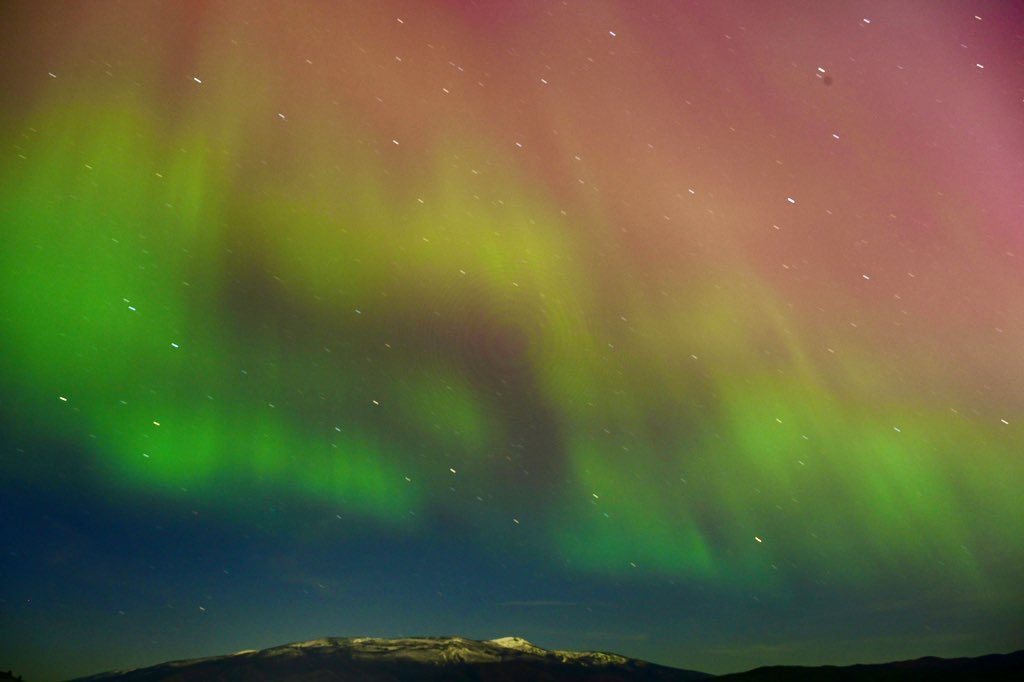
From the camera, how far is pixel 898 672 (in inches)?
7028

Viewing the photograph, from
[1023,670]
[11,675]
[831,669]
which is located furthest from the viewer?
[831,669]

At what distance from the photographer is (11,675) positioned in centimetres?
13462

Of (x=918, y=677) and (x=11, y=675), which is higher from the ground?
(x=11, y=675)

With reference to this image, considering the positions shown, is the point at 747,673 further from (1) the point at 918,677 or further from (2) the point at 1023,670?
(2) the point at 1023,670

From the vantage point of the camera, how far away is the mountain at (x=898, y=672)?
162 m

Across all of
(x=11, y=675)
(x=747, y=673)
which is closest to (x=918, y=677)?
(x=747, y=673)

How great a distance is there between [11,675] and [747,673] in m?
185

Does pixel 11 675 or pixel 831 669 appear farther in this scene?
pixel 831 669

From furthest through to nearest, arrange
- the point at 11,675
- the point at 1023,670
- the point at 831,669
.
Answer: the point at 831,669, the point at 1023,670, the point at 11,675

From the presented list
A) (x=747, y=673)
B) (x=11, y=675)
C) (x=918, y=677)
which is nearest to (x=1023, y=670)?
(x=918, y=677)

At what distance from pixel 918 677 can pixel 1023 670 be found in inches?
889

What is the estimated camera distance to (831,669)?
190m

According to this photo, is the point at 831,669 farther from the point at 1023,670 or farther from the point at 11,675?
the point at 11,675

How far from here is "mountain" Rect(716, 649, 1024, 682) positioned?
162 meters
